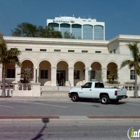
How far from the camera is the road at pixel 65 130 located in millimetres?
6766

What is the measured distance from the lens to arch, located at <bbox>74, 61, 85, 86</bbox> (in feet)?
122

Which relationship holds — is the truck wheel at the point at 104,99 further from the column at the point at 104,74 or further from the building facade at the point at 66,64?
the column at the point at 104,74

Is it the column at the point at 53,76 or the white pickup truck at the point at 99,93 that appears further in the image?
the column at the point at 53,76

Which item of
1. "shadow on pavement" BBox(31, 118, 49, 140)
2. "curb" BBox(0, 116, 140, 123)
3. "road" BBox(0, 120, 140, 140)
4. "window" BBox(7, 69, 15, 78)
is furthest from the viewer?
"window" BBox(7, 69, 15, 78)

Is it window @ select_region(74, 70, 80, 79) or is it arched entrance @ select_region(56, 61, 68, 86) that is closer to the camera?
arched entrance @ select_region(56, 61, 68, 86)

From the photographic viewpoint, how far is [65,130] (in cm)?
772

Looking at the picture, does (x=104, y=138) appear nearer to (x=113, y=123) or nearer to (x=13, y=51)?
(x=113, y=123)

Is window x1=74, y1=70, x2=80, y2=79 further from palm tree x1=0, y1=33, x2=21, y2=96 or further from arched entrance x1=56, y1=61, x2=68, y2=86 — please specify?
palm tree x1=0, y1=33, x2=21, y2=96

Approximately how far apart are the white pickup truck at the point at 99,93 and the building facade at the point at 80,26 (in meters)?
122

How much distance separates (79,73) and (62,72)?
305cm

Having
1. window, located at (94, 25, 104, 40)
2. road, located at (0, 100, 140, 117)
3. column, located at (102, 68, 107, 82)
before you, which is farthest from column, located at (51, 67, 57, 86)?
window, located at (94, 25, 104, 40)

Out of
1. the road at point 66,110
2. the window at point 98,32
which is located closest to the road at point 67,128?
the road at point 66,110

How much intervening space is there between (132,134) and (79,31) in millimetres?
142452

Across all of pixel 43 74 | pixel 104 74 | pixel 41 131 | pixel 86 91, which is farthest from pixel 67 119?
pixel 43 74
